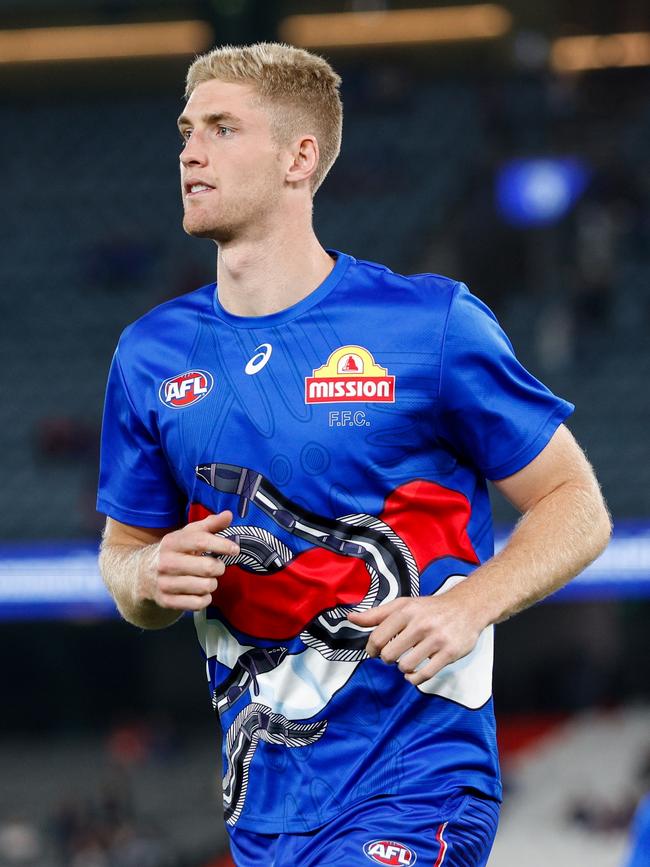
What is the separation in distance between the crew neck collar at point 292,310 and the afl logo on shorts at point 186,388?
0.42ft

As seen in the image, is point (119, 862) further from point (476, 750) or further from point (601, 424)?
point (476, 750)

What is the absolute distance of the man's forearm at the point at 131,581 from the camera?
257 cm

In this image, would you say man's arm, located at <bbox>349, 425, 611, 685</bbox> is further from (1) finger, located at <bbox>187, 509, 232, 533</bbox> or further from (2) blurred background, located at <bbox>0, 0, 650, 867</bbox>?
(2) blurred background, located at <bbox>0, 0, 650, 867</bbox>

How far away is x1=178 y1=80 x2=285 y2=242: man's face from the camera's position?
2.64 meters

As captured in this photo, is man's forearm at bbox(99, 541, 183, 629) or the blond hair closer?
man's forearm at bbox(99, 541, 183, 629)

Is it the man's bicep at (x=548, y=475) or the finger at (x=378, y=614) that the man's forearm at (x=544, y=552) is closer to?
the man's bicep at (x=548, y=475)

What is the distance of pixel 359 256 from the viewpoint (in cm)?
1769

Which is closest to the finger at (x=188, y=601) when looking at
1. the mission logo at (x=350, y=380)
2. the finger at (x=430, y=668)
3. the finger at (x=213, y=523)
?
the finger at (x=213, y=523)

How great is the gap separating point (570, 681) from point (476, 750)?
46.9 feet

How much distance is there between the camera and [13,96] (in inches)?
806

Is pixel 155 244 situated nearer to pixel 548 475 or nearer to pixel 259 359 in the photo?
pixel 259 359

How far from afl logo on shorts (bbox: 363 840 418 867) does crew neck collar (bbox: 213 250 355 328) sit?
1011mm

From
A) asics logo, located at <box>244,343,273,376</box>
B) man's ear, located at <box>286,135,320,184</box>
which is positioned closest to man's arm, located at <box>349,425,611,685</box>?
asics logo, located at <box>244,343,273,376</box>

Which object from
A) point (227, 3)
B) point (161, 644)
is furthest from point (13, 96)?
point (161, 644)
